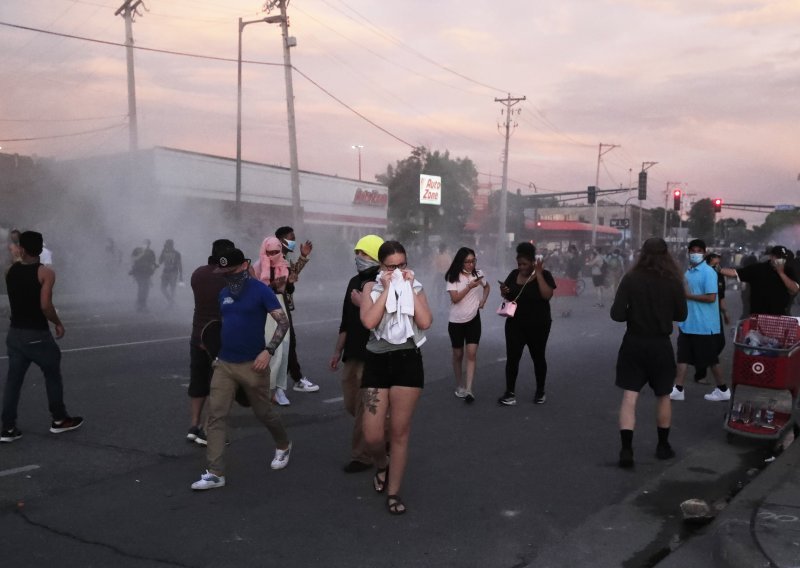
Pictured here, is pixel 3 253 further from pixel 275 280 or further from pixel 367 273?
pixel 367 273

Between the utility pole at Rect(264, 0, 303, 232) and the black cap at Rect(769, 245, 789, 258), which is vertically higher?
the utility pole at Rect(264, 0, 303, 232)

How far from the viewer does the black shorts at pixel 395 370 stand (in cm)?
433

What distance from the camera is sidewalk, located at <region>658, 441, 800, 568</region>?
11.6ft

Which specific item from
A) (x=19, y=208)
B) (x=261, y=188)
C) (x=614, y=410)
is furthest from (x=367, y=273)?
(x=261, y=188)

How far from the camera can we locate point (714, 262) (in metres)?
8.35

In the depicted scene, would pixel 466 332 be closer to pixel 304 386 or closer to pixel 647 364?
pixel 304 386

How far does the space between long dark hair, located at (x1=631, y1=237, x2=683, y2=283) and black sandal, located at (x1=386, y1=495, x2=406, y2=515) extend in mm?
2514

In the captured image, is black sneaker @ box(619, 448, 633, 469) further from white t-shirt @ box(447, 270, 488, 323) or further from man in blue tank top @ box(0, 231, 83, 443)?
man in blue tank top @ box(0, 231, 83, 443)

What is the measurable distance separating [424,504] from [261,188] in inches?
1231

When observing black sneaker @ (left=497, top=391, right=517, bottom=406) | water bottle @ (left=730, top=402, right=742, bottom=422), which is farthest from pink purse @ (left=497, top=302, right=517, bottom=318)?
water bottle @ (left=730, top=402, right=742, bottom=422)

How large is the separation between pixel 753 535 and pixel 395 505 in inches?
78.0

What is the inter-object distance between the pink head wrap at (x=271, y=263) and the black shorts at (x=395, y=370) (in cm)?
300

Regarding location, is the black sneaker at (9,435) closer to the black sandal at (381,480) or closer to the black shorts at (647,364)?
the black sandal at (381,480)

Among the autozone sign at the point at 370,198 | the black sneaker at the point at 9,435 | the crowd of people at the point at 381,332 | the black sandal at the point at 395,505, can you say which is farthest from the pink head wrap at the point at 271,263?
the autozone sign at the point at 370,198
